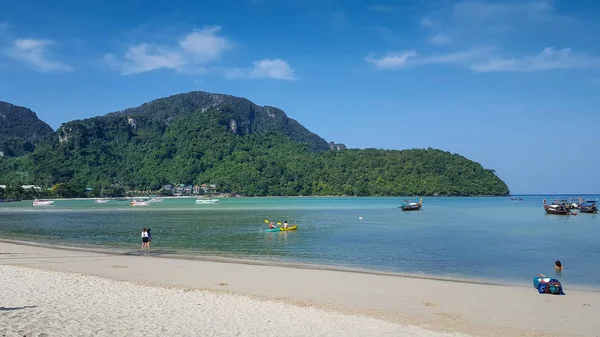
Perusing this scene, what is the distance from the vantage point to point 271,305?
12.7 meters

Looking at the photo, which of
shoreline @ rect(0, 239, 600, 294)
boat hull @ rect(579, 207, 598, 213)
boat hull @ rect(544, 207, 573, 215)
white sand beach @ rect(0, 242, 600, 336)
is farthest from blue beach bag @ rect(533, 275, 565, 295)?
boat hull @ rect(579, 207, 598, 213)

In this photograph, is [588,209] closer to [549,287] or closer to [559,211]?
[559,211]

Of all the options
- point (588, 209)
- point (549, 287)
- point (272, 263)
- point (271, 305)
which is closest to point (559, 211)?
point (588, 209)

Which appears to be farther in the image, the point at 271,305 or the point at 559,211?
the point at 559,211

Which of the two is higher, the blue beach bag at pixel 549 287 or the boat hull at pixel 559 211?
the blue beach bag at pixel 549 287

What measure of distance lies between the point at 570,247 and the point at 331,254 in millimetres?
15420

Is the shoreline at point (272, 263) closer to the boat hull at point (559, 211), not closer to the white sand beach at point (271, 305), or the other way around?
the white sand beach at point (271, 305)

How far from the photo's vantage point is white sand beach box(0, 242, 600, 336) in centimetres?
1001

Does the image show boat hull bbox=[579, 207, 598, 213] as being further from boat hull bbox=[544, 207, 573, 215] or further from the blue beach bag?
the blue beach bag

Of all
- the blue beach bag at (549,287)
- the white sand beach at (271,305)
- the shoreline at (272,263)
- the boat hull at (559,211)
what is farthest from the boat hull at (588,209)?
the blue beach bag at (549,287)

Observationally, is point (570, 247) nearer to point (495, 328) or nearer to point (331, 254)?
point (331, 254)

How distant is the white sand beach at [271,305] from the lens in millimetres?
10007

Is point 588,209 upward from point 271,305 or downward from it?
downward

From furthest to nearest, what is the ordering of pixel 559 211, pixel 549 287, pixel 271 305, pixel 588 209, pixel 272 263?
pixel 588 209 → pixel 559 211 → pixel 272 263 → pixel 549 287 → pixel 271 305
